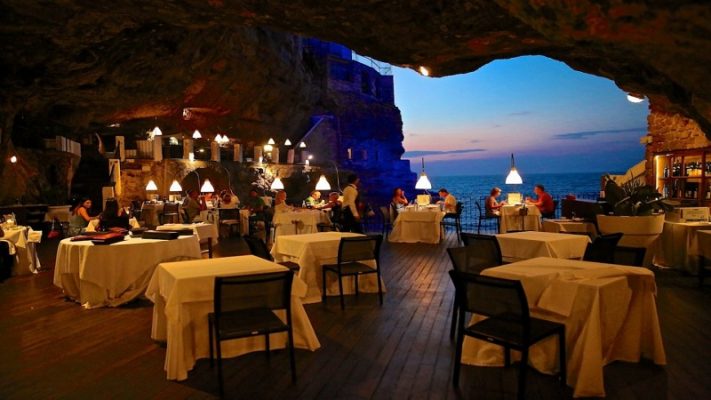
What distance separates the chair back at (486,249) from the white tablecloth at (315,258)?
1646 millimetres

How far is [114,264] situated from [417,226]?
21.9ft

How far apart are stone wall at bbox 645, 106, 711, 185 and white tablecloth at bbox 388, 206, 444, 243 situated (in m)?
4.56

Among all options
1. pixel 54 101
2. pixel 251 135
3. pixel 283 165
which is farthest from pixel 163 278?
pixel 251 135

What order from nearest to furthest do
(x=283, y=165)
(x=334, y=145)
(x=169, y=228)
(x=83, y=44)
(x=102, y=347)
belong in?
1. (x=102, y=347)
2. (x=169, y=228)
3. (x=83, y=44)
4. (x=283, y=165)
5. (x=334, y=145)

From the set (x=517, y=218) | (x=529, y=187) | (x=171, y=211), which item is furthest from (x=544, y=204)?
(x=529, y=187)

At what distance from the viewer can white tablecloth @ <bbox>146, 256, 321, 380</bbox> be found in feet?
11.7

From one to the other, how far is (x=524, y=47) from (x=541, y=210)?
16.3 ft

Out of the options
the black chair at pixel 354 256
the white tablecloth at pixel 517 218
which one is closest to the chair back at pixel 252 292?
the black chair at pixel 354 256

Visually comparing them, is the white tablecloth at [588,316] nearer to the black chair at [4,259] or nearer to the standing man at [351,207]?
the standing man at [351,207]

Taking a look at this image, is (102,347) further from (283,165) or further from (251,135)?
(251,135)

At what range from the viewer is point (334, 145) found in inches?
1245

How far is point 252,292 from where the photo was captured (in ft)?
11.4

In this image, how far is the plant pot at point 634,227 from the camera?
6.96m

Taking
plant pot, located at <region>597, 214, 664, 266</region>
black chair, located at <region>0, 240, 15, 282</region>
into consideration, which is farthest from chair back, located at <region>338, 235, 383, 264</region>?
black chair, located at <region>0, 240, 15, 282</region>
